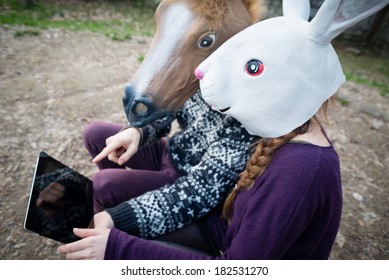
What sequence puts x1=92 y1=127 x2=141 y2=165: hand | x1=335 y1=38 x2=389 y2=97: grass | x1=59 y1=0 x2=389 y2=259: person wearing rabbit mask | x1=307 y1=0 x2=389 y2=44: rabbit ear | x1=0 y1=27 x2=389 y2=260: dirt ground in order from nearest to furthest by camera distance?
x1=307 y1=0 x2=389 y2=44: rabbit ear < x1=59 y1=0 x2=389 y2=259: person wearing rabbit mask < x1=92 y1=127 x2=141 y2=165: hand < x1=0 y1=27 x2=389 y2=260: dirt ground < x1=335 y1=38 x2=389 y2=97: grass

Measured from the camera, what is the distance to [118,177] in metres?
1.40

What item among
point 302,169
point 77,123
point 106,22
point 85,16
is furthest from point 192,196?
point 85,16

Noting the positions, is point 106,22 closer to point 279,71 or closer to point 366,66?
point 366,66

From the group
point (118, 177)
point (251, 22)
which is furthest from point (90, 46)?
point (251, 22)

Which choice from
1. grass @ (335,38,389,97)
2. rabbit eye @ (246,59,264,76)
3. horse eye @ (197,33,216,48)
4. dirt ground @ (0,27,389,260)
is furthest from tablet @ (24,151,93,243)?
grass @ (335,38,389,97)

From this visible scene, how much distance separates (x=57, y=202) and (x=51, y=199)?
3 cm

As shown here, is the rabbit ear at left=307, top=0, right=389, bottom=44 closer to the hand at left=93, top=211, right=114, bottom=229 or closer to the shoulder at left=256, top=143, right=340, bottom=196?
the shoulder at left=256, top=143, right=340, bottom=196

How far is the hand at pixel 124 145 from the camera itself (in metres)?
1.37

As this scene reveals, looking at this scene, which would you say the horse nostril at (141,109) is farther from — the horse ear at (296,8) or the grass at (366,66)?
the grass at (366,66)

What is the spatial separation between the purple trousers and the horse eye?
633 mm

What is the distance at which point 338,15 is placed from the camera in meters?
0.79

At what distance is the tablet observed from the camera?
1.12 meters
